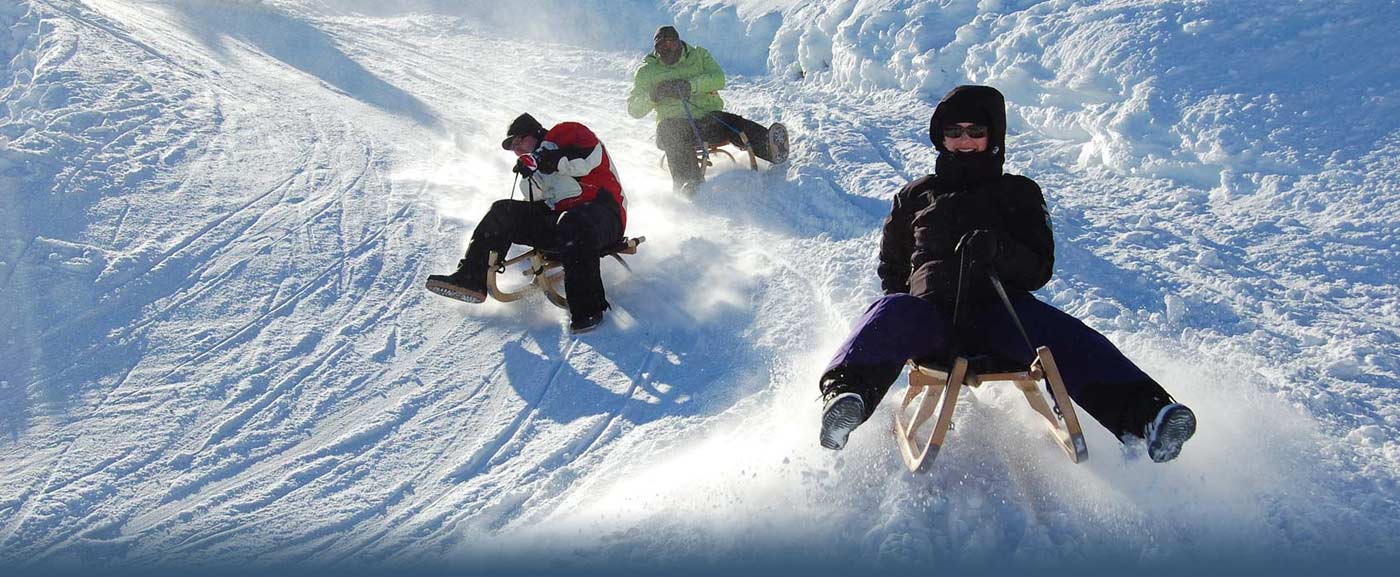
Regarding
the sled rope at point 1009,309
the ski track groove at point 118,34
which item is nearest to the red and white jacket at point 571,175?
the sled rope at point 1009,309

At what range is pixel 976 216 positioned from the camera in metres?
3.76

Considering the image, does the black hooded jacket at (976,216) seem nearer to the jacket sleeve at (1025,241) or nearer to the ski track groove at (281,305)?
the jacket sleeve at (1025,241)

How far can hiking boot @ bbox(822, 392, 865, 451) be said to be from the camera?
311cm

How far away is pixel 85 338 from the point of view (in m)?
5.77

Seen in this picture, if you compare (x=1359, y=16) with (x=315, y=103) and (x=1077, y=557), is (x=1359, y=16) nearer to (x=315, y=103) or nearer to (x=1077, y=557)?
(x=1077, y=557)

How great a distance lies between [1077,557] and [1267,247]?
10.0 feet

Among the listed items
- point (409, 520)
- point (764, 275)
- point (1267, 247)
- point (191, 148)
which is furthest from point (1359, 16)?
point (191, 148)

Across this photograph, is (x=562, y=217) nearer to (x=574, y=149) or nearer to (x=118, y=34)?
(x=574, y=149)

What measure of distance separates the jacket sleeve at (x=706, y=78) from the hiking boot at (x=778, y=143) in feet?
2.14

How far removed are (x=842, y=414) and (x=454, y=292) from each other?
304 centimetres

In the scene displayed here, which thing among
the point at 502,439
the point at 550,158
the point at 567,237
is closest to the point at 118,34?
the point at 550,158

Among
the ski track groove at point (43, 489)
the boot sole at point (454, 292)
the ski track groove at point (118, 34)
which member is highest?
the ski track groove at point (118, 34)

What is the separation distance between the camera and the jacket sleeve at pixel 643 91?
8.06 m

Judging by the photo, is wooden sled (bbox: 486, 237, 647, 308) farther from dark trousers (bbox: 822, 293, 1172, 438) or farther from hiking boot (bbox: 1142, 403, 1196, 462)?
hiking boot (bbox: 1142, 403, 1196, 462)
